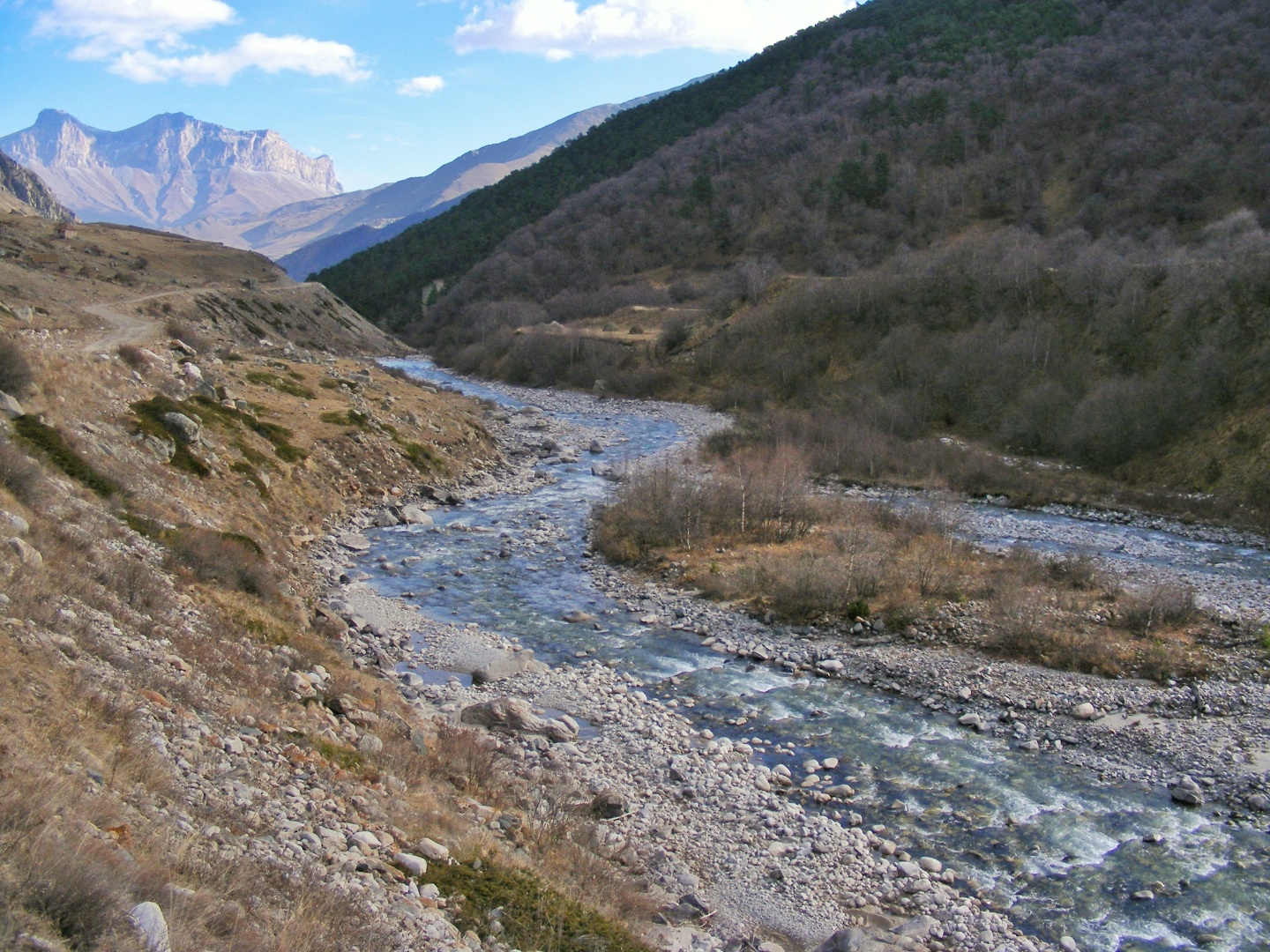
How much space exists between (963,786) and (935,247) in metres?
68.1

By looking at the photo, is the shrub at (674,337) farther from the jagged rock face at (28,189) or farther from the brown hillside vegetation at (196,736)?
the jagged rock face at (28,189)

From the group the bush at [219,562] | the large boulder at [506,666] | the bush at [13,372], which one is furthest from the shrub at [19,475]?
the large boulder at [506,666]

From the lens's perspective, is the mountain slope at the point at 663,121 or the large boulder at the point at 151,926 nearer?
the large boulder at the point at 151,926

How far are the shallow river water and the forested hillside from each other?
17.7 m

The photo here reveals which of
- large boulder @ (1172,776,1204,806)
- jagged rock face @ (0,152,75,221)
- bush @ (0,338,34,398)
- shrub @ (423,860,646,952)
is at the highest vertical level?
jagged rock face @ (0,152,75,221)

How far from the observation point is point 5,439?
16609mm

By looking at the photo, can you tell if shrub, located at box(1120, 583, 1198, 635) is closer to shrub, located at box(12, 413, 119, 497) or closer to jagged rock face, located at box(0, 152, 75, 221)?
shrub, located at box(12, 413, 119, 497)

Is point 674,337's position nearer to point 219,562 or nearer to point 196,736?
point 219,562

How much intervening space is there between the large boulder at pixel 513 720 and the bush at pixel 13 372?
42.8ft

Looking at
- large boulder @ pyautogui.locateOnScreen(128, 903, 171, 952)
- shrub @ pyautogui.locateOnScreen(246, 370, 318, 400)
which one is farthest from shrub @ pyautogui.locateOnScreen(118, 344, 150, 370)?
large boulder @ pyautogui.locateOnScreen(128, 903, 171, 952)

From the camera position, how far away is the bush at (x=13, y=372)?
19719 millimetres

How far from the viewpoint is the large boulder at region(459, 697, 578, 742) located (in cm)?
1454

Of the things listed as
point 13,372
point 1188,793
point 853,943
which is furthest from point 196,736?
point 13,372

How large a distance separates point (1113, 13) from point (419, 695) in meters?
120
